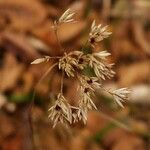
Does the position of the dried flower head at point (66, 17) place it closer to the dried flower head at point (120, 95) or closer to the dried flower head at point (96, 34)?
the dried flower head at point (96, 34)

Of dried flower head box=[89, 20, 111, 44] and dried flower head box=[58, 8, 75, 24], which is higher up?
dried flower head box=[58, 8, 75, 24]

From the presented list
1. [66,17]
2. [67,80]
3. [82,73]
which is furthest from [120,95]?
[67,80]

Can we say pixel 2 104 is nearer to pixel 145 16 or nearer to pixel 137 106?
pixel 137 106

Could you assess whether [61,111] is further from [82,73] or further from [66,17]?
[66,17]

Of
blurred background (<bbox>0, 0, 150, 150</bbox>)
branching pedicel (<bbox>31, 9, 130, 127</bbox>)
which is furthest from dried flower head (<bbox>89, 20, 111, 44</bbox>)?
blurred background (<bbox>0, 0, 150, 150</bbox>)

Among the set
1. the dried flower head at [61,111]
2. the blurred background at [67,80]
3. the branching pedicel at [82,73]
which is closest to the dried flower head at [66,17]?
the branching pedicel at [82,73]

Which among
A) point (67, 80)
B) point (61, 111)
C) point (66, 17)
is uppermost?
point (66, 17)

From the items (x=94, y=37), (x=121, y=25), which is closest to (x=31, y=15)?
(x=121, y=25)

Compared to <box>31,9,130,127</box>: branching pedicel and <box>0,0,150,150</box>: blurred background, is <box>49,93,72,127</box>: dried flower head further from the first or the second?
<box>0,0,150,150</box>: blurred background

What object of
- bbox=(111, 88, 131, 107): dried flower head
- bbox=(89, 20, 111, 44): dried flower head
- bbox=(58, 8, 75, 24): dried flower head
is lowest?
bbox=(111, 88, 131, 107): dried flower head
